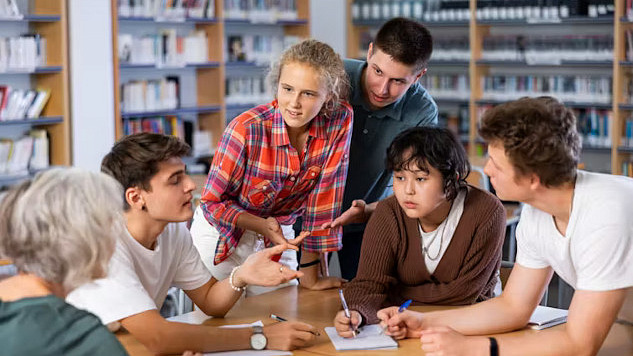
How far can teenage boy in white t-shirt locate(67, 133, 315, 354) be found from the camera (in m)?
2.03

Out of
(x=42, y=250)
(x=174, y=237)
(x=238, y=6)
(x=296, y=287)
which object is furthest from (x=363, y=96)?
(x=238, y=6)

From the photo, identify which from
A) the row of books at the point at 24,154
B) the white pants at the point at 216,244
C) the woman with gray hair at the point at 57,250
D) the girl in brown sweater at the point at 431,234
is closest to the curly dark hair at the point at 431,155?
the girl in brown sweater at the point at 431,234

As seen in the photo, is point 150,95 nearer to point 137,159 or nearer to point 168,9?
point 168,9

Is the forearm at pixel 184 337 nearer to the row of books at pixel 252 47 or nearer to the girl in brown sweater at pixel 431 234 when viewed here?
the girl in brown sweater at pixel 431 234

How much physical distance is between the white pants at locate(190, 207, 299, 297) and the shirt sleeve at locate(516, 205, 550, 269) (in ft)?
2.85

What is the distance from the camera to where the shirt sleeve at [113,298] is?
201 centimetres

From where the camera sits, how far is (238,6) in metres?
7.73

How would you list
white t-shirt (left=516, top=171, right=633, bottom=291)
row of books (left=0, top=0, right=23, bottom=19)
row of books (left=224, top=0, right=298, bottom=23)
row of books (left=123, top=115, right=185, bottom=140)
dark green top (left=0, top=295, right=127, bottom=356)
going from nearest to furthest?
dark green top (left=0, top=295, right=127, bottom=356)
white t-shirt (left=516, top=171, right=633, bottom=291)
row of books (left=0, top=0, right=23, bottom=19)
row of books (left=123, top=115, right=185, bottom=140)
row of books (left=224, top=0, right=298, bottom=23)

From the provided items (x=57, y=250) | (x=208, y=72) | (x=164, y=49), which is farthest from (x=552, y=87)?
(x=57, y=250)

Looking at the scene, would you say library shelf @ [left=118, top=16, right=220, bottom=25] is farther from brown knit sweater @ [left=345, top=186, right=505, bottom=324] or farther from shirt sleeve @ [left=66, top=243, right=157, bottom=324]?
shirt sleeve @ [left=66, top=243, right=157, bottom=324]

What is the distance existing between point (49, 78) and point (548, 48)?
4298mm

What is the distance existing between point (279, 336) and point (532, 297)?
0.66 metres

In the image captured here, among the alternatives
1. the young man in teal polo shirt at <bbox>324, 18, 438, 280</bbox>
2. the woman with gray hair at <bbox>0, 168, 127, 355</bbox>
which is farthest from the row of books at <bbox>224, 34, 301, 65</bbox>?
the woman with gray hair at <bbox>0, 168, 127, 355</bbox>

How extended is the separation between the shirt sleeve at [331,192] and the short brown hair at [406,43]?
25cm
